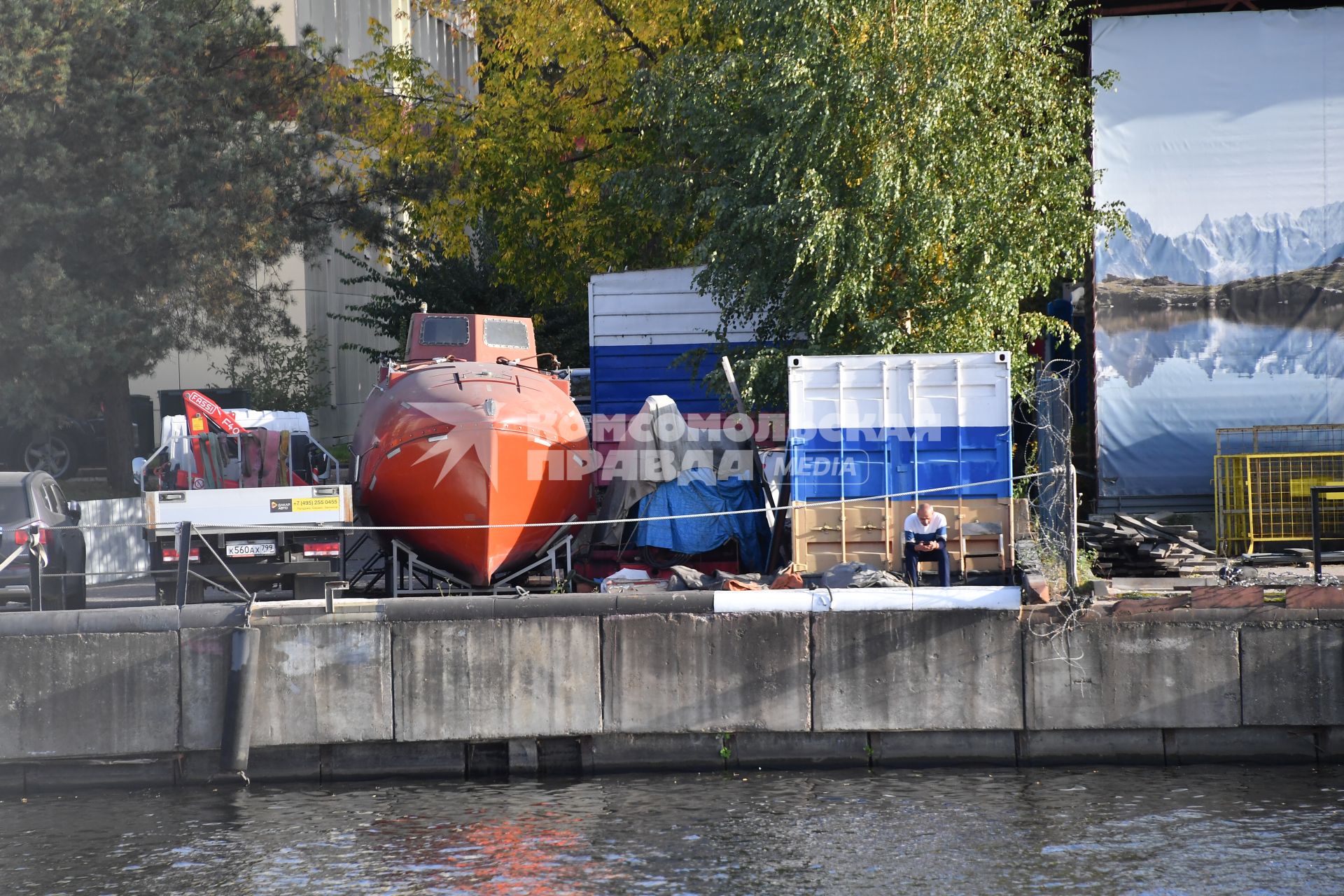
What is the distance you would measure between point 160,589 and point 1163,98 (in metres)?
12.9

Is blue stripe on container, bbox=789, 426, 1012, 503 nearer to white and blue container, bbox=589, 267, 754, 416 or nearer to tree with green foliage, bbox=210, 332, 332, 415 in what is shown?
white and blue container, bbox=589, 267, 754, 416

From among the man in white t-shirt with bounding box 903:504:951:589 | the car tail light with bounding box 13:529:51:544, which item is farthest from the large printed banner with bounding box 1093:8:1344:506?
the car tail light with bounding box 13:529:51:544

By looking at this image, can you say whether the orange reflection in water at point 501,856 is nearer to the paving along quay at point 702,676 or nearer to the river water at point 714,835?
the river water at point 714,835

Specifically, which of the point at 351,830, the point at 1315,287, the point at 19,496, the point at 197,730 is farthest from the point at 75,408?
the point at 1315,287

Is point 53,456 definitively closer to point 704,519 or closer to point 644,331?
point 644,331

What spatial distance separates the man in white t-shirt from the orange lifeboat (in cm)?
359

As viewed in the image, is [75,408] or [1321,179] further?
[75,408]

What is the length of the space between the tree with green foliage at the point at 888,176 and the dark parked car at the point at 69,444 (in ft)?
51.2

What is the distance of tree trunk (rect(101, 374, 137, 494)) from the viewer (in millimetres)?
27422

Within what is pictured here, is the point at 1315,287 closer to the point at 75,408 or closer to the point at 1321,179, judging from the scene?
the point at 1321,179

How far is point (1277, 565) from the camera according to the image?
15414mm

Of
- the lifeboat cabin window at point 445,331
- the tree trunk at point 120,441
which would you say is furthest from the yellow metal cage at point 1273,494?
the tree trunk at point 120,441

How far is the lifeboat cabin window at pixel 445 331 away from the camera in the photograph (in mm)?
17875

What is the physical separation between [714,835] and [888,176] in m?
7.50
